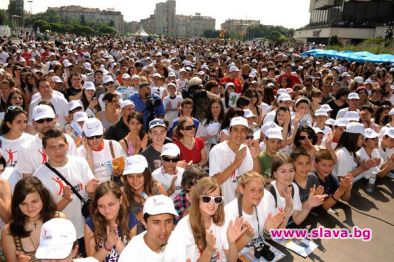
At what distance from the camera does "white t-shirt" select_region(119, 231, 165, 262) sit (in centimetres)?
268

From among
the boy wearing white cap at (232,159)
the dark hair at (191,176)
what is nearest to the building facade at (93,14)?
the boy wearing white cap at (232,159)

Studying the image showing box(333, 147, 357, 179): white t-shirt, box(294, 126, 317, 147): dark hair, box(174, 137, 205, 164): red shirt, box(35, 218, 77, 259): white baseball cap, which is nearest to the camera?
box(35, 218, 77, 259): white baseball cap

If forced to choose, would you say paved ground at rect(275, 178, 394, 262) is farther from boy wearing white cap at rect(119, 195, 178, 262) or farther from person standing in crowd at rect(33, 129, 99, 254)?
person standing in crowd at rect(33, 129, 99, 254)

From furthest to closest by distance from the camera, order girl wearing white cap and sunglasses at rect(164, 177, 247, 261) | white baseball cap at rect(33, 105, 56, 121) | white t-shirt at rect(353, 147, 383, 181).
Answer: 1. white t-shirt at rect(353, 147, 383, 181)
2. white baseball cap at rect(33, 105, 56, 121)
3. girl wearing white cap and sunglasses at rect(164, 177, 247, 261)

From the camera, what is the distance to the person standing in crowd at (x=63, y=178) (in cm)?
362

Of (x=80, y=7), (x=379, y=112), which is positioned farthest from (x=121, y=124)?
(x=80, y=7)

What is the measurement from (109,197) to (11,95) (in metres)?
4.35

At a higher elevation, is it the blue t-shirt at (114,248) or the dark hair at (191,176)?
the dark hair at (191,176)

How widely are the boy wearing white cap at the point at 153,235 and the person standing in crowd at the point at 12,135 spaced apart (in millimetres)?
2504

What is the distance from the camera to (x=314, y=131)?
220 inches

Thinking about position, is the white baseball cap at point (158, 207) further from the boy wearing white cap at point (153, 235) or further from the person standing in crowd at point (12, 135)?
the person standing in crowd at point (12, 135)

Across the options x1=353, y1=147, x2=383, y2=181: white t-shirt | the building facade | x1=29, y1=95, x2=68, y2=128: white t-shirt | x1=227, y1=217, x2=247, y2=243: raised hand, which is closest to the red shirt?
x1=227, y1=217, x2=247, y2=243: raised hand

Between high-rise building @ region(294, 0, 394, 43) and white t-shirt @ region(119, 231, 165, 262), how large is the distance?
1993 inches

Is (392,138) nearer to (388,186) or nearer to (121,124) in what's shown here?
(388,186)
